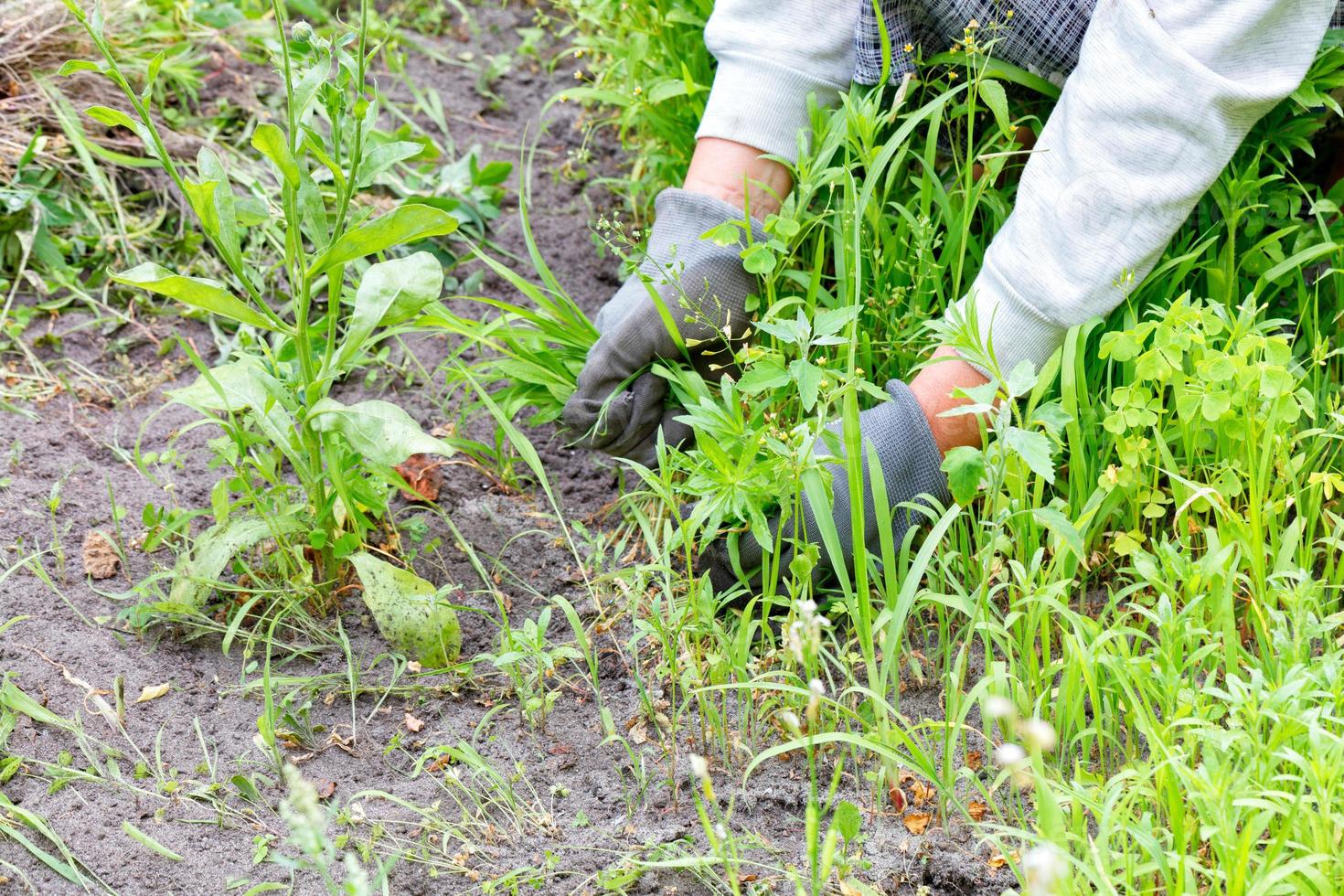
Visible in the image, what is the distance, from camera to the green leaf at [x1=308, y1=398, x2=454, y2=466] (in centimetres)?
153

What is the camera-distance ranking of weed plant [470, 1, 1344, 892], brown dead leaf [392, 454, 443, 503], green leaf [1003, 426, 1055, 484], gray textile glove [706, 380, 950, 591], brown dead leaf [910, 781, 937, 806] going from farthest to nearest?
brown dead leaf [392, 454, 443, 503] → gray textile glove [706, 380, 950, 591] → brown dead leaf [910, 781, 937, 806] → green leaf [1003, 426, 1055, 484] → weed plant [470, 1, 1344, 892]

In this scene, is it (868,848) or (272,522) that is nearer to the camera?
(868,848)

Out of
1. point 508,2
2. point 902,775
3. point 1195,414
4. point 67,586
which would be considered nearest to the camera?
point 902,775

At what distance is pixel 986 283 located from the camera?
1.78 metres

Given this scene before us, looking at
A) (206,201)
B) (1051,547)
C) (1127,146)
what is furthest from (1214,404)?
(206,201)

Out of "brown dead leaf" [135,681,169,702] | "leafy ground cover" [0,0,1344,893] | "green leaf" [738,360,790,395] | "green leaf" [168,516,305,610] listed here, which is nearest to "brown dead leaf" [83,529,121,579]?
"leafy ground cover" [0,0,1344,893]

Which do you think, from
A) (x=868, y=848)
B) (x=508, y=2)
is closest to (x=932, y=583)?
(x=868, y=848)

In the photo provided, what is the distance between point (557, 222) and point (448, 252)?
0.85 ft

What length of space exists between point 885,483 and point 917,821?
1.62ft

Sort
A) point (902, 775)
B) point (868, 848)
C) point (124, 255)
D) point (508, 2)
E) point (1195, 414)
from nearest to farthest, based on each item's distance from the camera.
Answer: point (868, 848) → point (902, 775) → point (1195, 414) → point (124, 255) → point (508, 2)

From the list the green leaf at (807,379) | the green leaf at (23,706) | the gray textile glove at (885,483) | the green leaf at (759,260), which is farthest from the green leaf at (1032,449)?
the green leaf at (23,706)

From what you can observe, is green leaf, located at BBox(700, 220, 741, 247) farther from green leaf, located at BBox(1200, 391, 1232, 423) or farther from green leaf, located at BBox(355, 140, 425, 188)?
green leaf, located at BBox(1200, 391, 1232, 423)

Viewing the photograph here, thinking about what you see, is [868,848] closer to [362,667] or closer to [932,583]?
[932,583]

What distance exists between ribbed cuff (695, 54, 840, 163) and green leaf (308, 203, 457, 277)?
0.68m
